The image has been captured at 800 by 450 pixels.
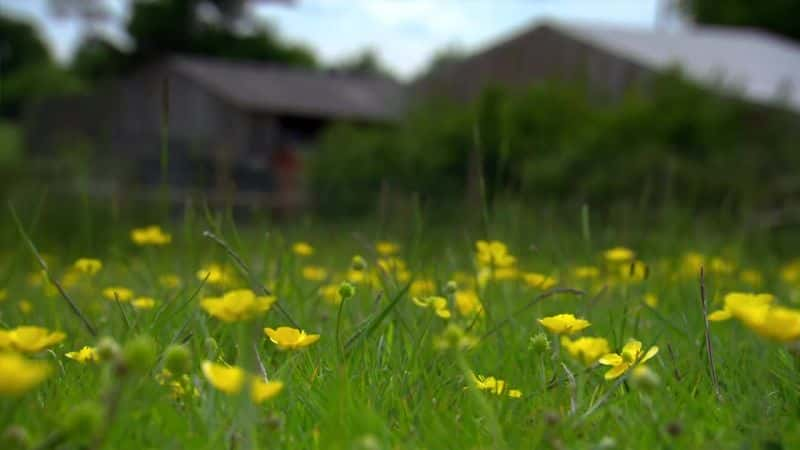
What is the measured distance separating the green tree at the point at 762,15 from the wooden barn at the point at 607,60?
9749 mm

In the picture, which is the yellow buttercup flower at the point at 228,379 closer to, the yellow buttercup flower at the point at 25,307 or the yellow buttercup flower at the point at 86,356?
the yellow buttercup flower at the point at 86,356

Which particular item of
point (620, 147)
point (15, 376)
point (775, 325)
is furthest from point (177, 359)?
point (620, 147)

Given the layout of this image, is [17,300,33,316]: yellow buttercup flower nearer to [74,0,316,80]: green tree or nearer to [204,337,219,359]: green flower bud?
[204,337,219,359]: green flower bud

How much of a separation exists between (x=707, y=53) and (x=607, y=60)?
1.89 metres

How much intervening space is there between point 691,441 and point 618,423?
0.27ft

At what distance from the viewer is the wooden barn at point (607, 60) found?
32.6 feet

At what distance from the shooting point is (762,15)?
2264cm

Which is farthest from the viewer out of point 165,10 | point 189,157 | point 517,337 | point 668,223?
point 165,10

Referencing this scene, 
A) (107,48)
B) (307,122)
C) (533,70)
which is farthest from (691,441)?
(107,48)

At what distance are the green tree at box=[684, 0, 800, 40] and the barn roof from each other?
8.50 metres

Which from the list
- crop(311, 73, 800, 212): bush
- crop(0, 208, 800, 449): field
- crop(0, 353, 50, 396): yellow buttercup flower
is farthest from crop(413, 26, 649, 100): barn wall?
crop(0, 353, 50, 396): yellow buttercup flower

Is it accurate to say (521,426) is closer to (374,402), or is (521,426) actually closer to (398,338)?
(374,402)

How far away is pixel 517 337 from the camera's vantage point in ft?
5.85

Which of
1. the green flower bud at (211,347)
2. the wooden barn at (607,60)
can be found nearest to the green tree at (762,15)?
the wooden barn at (607,60)
